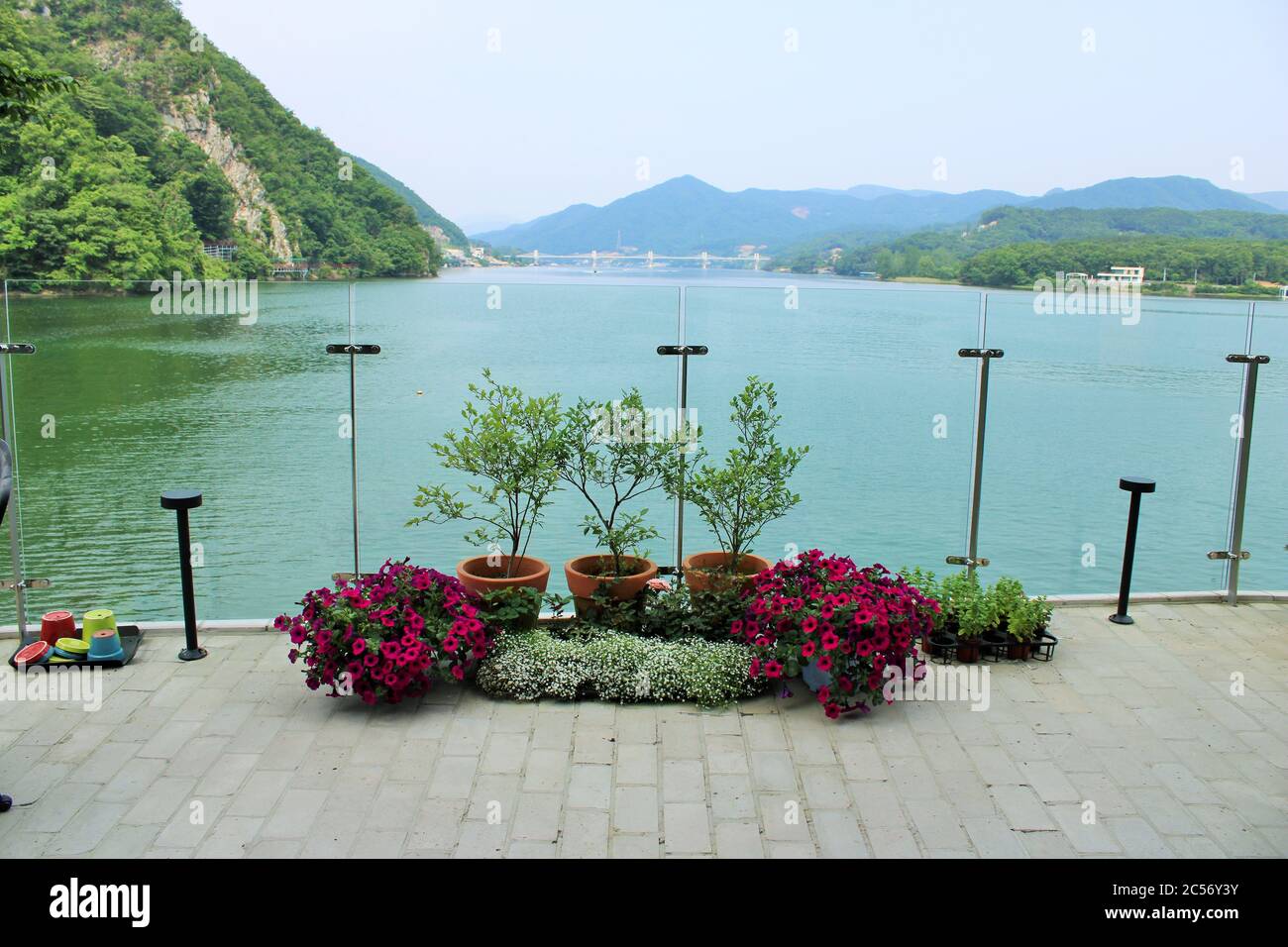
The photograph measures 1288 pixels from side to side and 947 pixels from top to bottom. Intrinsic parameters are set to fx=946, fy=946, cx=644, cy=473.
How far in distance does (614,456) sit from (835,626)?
1.29 m

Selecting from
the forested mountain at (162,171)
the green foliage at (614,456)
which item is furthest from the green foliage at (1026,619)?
the forested mountain at (162,171)

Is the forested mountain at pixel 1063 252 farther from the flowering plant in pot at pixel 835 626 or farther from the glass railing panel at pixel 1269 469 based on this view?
the flowering plant in pot at pixel 835 626

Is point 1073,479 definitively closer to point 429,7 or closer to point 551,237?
point 551,237

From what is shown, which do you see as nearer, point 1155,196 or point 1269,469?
point 1269,469

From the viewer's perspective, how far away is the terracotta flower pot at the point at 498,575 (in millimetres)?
3996

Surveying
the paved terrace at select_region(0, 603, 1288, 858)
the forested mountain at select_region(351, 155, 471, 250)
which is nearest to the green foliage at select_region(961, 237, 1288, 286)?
the paved terrace at select_region(0, 603, 1288, 858)

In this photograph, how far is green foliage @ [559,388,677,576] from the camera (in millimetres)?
4168

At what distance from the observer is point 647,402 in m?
4.39

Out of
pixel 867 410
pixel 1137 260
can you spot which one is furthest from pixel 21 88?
pixel 1137 260

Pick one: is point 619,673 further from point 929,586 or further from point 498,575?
point 929,586

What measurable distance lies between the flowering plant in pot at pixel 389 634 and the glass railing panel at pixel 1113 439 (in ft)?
8.66

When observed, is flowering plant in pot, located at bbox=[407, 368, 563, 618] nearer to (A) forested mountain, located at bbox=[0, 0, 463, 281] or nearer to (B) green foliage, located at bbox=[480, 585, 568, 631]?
(B) green foliage, located at bbox=[480, 585, 568, 631]
